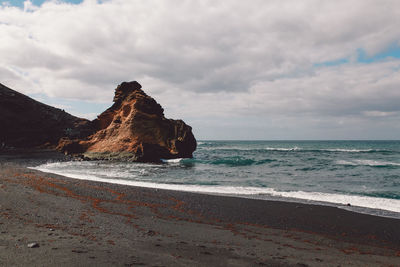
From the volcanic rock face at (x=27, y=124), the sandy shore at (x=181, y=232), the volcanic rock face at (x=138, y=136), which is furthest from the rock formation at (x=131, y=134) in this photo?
the sandy shore at (x=181, y=232)

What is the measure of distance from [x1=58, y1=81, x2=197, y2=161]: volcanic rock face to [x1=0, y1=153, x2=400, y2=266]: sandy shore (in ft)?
69.4

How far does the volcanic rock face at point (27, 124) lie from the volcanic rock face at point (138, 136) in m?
11.1

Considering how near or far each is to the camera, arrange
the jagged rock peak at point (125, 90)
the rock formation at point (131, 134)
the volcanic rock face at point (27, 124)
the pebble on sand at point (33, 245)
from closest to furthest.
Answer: the pebble on sand at point (33, 245), the rock formation at point (131, 134), the jagged rock peak at point (125, 90), the volcanic rock face at point (27, 124)

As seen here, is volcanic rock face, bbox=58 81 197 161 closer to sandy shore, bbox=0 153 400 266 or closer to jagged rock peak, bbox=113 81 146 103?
jagged rock peak, bbox=113 81 146 103

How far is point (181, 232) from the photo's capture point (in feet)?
19.7

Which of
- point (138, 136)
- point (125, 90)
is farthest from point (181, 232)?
point (125, 90)

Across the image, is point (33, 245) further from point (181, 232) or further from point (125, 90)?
point (125, 90)

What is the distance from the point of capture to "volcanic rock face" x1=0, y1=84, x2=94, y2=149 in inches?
1925

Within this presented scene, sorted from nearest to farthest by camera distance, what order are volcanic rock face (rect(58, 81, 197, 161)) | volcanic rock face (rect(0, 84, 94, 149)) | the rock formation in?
volcanic rock face (rect(58, 81, 197, 161)) < the rock formation < volcanic rock face (rect(0, 84, 94, 149))

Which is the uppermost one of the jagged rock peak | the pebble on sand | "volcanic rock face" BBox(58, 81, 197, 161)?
the jagged rock peak

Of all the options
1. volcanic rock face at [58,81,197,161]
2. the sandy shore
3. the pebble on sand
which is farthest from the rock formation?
the pebble on sand

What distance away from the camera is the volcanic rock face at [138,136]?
31.4 m

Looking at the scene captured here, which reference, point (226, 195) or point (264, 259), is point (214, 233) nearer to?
point (264, 259)

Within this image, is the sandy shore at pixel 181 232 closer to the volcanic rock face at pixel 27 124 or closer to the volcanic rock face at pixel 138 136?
the volcanic rock face at pixel 138 136
